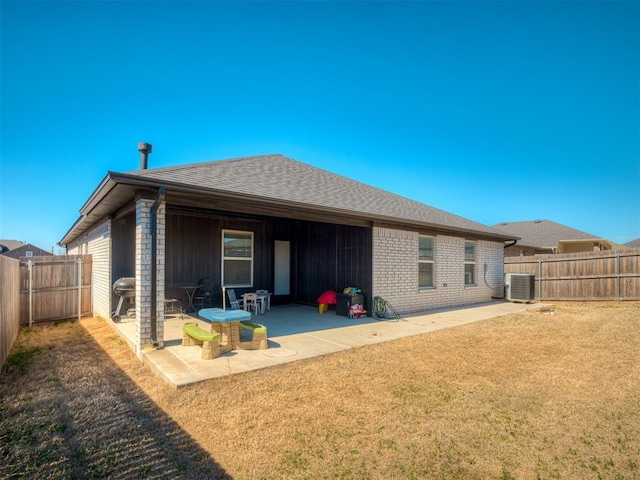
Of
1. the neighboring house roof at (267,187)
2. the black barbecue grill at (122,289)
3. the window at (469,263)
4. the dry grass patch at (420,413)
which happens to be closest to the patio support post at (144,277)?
the dry grass patch at (420,413)

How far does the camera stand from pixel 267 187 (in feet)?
23.7

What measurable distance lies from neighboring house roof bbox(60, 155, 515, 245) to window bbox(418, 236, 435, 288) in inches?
26.9

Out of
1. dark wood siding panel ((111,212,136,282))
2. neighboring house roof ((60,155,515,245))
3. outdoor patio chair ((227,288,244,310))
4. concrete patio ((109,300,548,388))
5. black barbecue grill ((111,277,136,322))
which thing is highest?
neighboring house roof ((60,155,515,245))

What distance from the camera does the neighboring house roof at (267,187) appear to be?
547cm

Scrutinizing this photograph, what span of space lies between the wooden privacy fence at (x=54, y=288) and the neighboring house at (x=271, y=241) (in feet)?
1.20

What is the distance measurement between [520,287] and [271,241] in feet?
30.6

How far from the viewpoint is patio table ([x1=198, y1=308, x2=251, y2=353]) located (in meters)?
5.12

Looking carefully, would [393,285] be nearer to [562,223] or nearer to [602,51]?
[602,51]

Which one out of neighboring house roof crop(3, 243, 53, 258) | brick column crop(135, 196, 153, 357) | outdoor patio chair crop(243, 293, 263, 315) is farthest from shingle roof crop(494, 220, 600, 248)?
neighboring house roof crop(3, 243, 53, 258)

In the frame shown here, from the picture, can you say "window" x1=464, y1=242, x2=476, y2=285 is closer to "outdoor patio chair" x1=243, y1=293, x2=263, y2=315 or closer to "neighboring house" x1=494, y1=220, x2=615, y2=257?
"outdoor patio chair" x1=243, y1=293, x2=263, y2=315

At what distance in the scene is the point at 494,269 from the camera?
12938 mm

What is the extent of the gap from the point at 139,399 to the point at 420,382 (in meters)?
3.36

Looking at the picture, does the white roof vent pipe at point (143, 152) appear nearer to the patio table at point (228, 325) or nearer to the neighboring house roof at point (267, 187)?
the neighboring house roof at point (267, 187)

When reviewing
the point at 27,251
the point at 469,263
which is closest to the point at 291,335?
the point at 469,263
